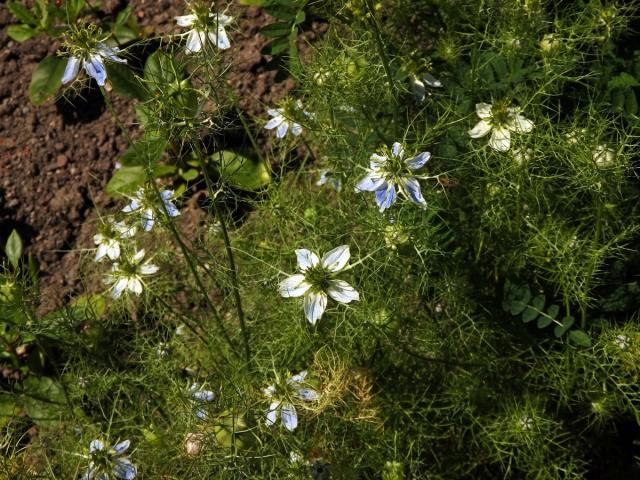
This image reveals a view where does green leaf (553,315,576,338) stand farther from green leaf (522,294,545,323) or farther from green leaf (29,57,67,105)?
green leaf (29,57,67,105)

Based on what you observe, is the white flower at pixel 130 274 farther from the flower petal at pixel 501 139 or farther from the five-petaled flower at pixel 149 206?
the flower petal at pixel 501 139

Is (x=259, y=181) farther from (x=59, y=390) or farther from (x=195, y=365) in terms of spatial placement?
(x=59, y=390)

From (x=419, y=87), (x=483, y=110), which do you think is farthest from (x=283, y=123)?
(x=483, y=110)

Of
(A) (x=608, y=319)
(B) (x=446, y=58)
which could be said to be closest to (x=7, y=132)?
(B) (x=446, y=58)

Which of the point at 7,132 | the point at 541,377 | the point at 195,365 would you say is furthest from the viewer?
the point at 7,132

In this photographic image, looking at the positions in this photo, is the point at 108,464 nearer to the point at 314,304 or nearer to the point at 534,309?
the point at 314,304

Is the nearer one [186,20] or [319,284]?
[319,284]

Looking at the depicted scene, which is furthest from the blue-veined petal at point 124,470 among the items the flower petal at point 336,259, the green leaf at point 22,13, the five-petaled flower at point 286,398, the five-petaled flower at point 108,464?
the green leaf at point 22,13
